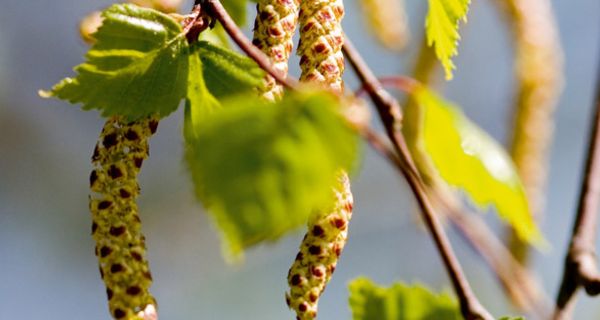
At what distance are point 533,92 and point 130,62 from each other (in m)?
0.96

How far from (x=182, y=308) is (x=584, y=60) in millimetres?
2024

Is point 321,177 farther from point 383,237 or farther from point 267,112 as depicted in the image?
point 383,237

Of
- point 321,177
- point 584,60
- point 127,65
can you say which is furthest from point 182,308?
point 321,177

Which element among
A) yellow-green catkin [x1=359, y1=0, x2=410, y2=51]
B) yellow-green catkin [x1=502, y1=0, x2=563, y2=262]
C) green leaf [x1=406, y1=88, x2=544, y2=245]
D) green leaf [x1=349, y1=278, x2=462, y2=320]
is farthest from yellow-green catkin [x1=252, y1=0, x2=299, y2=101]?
yellow-green catkin [x1=359, y1=0, x2=410, y2=51]

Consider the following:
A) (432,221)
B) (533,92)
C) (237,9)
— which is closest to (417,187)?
(432,221)

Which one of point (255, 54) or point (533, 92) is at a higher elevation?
point (255, 54)

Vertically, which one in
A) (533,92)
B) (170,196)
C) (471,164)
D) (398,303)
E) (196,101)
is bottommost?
(170,196)

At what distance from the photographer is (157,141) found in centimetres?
451

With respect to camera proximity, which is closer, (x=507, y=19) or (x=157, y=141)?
(x=507, y=19)

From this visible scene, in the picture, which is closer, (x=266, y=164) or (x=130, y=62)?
(x=266, y=164)

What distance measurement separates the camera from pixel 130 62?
100cm

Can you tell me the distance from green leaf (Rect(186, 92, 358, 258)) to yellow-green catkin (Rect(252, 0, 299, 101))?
0.18 metres

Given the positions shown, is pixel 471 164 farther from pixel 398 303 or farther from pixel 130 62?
pixel 130 62

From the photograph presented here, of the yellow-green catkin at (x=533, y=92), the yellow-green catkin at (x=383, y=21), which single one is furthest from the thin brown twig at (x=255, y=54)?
the yellow-green catkin at (x=383, y=21)
